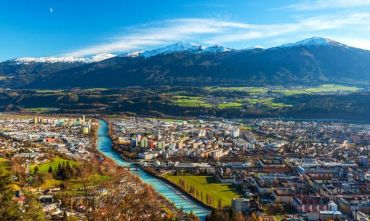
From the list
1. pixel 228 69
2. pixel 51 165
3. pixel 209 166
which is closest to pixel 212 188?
pixel 209 166

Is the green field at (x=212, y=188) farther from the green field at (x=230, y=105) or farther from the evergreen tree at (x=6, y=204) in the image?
the green field at (x=230, y=105)

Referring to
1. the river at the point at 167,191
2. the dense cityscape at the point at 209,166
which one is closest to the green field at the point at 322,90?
the dense cityscape at the point at 209,166

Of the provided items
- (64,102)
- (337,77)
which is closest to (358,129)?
(64,102)

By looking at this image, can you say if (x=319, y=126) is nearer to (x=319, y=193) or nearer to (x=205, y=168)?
(x=205, y=168)

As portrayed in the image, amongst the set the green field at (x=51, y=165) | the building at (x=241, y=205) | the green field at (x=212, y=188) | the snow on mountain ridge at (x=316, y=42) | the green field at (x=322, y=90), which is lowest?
the green field at (x=212, y=188)

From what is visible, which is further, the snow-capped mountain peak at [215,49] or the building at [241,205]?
the snow-capped mountain peak at [215,49]

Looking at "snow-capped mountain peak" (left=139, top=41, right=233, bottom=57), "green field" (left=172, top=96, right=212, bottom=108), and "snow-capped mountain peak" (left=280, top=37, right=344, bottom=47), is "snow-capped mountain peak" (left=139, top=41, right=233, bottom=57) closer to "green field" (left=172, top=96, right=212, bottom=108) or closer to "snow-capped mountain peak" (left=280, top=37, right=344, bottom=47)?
"snow-capped mountain peak" (left=280, top=37, right=344, bottom=47)

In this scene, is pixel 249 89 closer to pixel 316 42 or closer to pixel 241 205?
pixel 316 42

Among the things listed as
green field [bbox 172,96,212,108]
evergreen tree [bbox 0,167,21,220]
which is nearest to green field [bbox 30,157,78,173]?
evergreen tree [bbox 0,167,21,220]
